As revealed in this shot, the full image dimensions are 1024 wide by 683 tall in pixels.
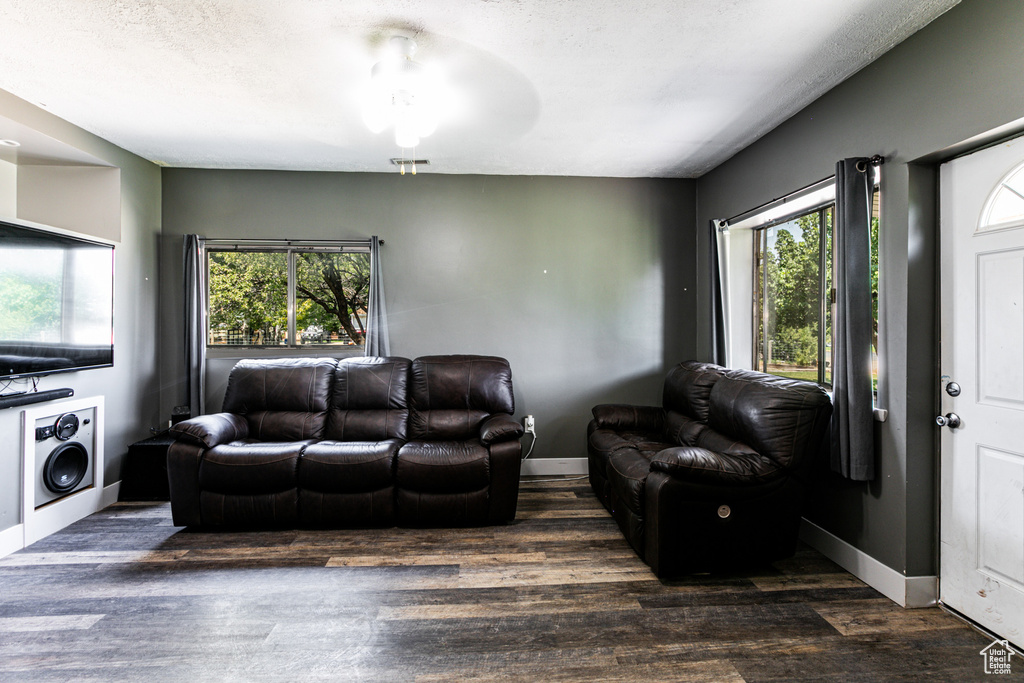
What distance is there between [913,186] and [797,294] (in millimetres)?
1202

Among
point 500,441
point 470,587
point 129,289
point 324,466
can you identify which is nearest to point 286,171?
point 129,289

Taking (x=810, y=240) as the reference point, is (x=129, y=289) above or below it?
below

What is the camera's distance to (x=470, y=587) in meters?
2.34

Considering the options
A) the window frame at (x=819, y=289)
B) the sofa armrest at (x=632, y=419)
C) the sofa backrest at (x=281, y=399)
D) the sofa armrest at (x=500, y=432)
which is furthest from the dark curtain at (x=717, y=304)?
the sofa backrest at (x=281, y=399)

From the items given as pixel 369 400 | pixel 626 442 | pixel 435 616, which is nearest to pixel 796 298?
pixel 626 442

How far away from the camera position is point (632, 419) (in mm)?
3693

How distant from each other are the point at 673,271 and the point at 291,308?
340 cm

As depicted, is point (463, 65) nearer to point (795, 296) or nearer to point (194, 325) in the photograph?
point (795, 296)

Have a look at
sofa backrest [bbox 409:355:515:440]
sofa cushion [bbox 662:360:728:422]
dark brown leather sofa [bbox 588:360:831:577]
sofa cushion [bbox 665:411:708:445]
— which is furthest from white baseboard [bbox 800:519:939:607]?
sofa backrest [bbox 409:355:515:440]

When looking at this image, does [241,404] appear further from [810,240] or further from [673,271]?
[810,240]

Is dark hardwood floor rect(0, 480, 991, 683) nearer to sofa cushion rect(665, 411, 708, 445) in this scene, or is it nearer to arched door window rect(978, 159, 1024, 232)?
sofa cushion rect(665, 411, 708, 445)

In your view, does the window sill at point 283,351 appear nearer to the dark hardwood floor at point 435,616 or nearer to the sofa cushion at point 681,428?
the dark hardwood floor at point 435,616

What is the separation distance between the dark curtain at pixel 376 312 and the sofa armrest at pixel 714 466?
2.51 meters

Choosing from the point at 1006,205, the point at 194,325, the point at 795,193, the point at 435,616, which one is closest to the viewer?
the point at 1006,205
